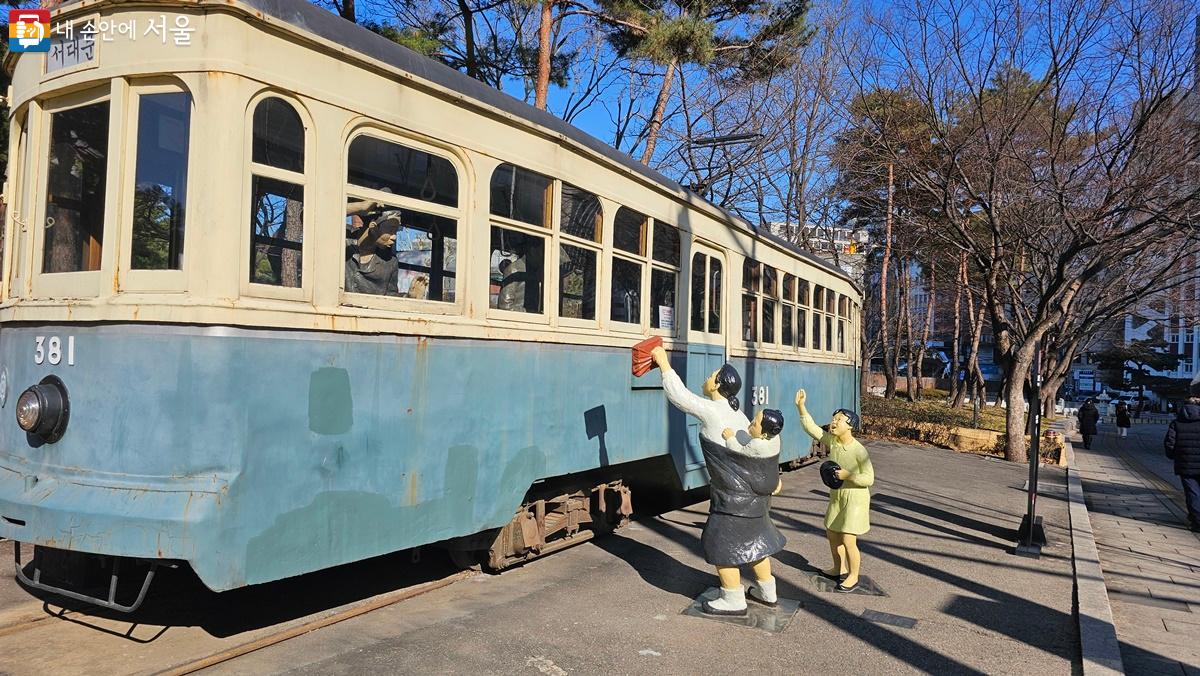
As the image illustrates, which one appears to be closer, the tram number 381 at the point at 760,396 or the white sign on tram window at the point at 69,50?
the white sign on tram window at the point at 69,50

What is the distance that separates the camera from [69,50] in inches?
172

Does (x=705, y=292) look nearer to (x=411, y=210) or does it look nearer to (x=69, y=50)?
(x=411, y=210)

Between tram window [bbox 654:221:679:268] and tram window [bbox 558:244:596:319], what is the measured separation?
1.08m

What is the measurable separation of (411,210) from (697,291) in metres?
3.75

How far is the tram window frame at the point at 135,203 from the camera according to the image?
158 inches

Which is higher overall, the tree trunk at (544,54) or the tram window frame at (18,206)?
the tree trunk at (544,54)

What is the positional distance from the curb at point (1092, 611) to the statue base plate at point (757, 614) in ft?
5.58

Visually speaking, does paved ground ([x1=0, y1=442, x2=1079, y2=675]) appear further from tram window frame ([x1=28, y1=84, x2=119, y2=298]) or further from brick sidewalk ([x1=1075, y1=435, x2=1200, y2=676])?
tram window frame ([x1=28, y1=84, x2=119, y2=298])

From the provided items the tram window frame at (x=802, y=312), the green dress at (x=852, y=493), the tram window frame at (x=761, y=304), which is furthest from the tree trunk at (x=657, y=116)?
the green dress at (x=852, y=493)

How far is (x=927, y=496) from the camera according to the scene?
448 inches

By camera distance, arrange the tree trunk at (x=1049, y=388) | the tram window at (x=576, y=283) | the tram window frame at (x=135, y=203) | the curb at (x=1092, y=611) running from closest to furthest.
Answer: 1. the tram window frame at (x=135, y=203)
2. the curb at (x=1092, y=611)
3. the tram window at (x=576, y=283)
4. the tree trunk at (x=1049, y=388)

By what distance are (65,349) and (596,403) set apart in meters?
3.36

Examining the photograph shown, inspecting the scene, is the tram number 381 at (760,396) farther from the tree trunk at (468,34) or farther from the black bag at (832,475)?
the tree trunk at (468,34)

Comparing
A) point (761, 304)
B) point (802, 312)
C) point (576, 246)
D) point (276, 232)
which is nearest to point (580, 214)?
point (576, 246)
